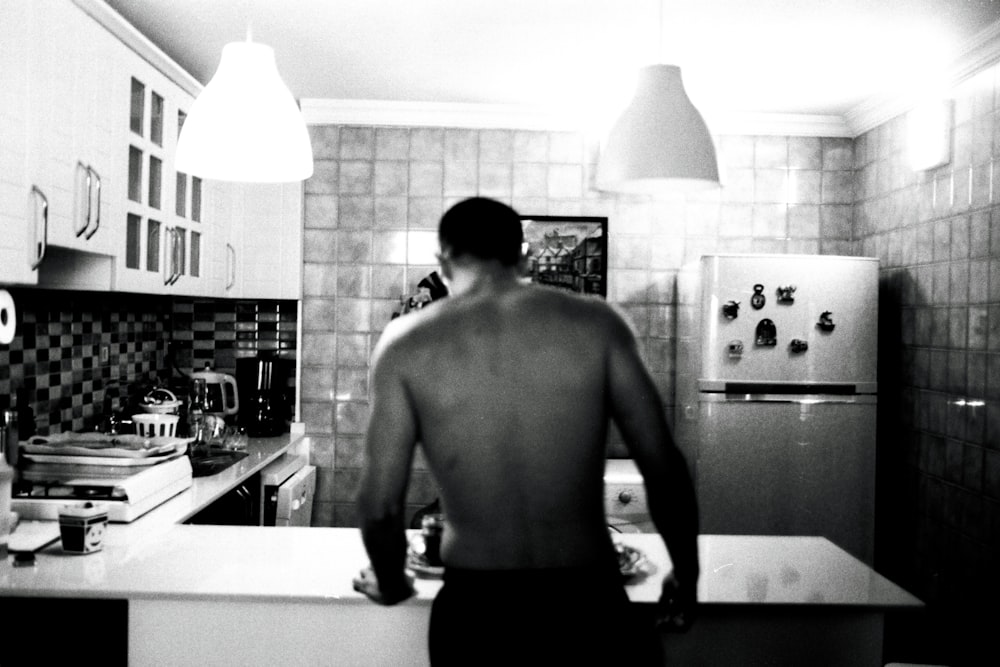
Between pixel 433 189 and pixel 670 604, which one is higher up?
pixel 433 189

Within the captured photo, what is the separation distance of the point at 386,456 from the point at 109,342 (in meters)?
2.63

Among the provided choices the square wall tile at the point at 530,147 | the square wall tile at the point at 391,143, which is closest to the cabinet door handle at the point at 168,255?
the square wall tile at the point at 391,143

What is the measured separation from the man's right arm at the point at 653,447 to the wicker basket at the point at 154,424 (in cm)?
213

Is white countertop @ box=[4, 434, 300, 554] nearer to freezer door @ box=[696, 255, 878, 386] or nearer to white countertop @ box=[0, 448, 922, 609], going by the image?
white countertop @ box=[0, 448, 922, 609]

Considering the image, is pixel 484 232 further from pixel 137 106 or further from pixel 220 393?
pixel 220 393

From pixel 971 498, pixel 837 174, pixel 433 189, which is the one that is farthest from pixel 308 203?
pixel 971 498

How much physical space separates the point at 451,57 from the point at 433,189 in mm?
923

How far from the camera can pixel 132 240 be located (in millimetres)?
2975

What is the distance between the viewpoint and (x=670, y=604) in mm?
1585

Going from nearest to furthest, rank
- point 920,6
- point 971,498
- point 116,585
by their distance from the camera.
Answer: point 116,585 → point 920,6 → point 971,498

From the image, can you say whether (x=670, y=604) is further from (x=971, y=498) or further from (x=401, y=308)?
(x=401, y=308)

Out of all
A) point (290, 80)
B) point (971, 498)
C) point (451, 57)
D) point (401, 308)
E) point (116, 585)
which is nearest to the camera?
point (116, 585)

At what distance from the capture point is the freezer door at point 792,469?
3.63m

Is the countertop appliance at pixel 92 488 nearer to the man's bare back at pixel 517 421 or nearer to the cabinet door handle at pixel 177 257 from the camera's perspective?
the cabinet door handle at pixel 177 257
